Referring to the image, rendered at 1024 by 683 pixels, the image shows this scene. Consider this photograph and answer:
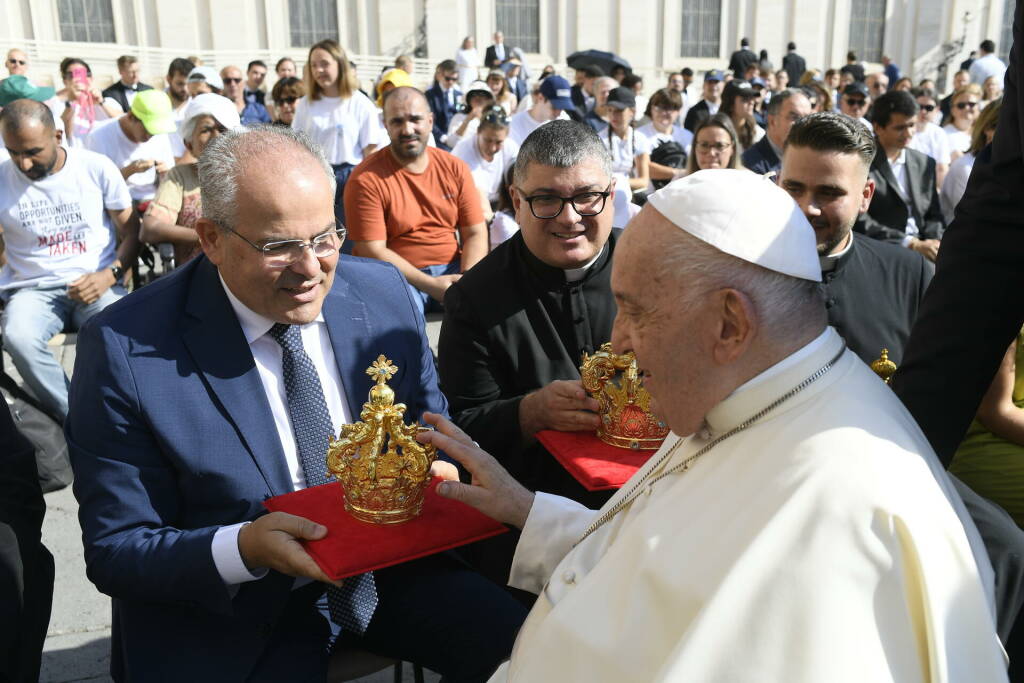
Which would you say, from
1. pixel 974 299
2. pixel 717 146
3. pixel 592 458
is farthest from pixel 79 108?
pixel 974 299

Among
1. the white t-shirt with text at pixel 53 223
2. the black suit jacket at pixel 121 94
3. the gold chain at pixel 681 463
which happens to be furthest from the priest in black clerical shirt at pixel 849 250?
the black suit jacket at pixel 121 94

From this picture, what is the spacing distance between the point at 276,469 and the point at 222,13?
28.6 metres

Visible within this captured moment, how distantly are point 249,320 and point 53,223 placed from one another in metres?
3.53

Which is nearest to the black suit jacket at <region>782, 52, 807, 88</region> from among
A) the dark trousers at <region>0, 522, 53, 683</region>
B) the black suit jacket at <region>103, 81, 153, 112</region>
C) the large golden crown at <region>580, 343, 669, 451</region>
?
the black suit jacket at <region>103, 81, 153, 112</region>

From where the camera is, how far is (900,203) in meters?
5.54

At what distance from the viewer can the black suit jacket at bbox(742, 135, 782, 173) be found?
642 cm

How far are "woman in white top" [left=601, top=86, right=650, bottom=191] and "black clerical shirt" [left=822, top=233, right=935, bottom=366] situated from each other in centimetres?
488

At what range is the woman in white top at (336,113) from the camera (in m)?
7.37

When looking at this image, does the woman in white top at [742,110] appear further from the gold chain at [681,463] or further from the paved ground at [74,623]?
the gold chain at [681,463]

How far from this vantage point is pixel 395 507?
6.86 ft

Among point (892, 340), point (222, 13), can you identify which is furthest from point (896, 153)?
point (222, 13)

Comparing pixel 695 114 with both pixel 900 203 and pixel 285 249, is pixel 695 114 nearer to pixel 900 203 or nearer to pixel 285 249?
pixel 900 203

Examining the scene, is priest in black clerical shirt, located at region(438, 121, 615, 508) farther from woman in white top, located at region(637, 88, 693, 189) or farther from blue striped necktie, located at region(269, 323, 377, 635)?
woman in white top, located at region(637, 88, 693, 189)

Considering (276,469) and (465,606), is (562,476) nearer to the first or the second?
(465,606)
